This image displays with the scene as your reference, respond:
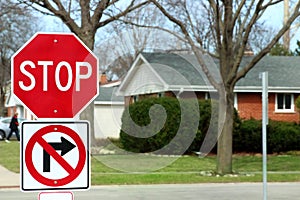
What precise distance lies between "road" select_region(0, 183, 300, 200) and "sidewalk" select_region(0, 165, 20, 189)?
748mm

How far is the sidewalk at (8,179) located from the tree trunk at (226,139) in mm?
6423

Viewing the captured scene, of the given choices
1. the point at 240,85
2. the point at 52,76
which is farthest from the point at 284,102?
the point at 52,76

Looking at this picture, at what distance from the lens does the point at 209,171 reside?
68.5ft

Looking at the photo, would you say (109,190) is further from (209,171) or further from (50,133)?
(50,133)

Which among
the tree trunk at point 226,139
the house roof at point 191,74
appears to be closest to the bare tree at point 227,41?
the tree trunk at point 226,139

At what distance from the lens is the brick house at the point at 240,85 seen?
31891 millimetres

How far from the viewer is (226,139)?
19891mm

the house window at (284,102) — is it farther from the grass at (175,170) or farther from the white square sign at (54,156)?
the white square sign at (54,156)

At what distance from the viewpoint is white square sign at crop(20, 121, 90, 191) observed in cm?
490

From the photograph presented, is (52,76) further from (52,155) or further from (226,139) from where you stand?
(226,139)

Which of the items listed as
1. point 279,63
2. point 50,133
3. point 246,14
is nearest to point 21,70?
point 50,133

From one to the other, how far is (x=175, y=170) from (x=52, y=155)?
54.2ft

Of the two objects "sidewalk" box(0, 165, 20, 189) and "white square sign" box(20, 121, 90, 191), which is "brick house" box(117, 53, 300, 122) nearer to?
"sidewalk" box(0, 165, 20, 189)

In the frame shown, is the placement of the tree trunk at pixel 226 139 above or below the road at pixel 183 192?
above
